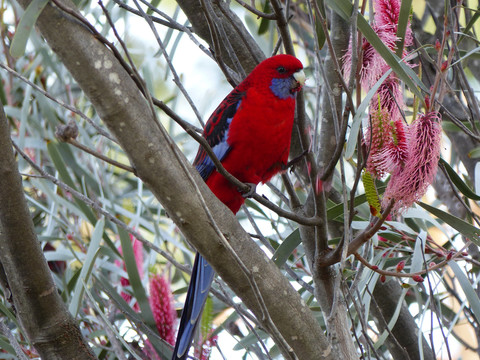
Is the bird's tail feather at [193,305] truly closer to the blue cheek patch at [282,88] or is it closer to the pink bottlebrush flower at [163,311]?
the pink bottlebrush flower at [163,311]

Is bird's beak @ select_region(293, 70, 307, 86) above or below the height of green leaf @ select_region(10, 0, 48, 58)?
above

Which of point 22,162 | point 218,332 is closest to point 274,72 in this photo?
point 218,332

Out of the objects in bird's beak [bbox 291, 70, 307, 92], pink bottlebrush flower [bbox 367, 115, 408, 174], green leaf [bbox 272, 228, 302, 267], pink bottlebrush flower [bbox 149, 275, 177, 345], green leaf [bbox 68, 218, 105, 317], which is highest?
bird's beak [bbox 291, 70, 307, 92]

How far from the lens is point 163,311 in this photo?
1.42 metres

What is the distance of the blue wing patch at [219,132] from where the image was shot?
1.69 m

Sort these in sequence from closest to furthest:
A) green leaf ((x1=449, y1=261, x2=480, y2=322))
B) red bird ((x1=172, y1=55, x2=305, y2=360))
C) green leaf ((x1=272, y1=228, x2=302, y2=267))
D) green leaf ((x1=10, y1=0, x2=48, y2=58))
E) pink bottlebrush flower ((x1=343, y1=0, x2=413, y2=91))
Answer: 1. green leaf ((x1=10, y1=0, x2=48, y2=58))
2. pink bottlebrush flower ((x1=343, y1=0, x2=413, y2=91))
3. green leaf ((x1=449, y1=261, x2=480, y2=322))
4. green leaf ((x1=272, y1=228, x2=302, y2=267))
5. red bird ((x1=172, y1=55, x2=305, y2=360))

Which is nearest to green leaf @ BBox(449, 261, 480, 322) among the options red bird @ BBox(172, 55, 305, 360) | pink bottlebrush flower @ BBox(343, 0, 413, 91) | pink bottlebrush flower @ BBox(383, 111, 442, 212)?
pink bottlebrush flower @ BBox(383, 111, 442, 212)

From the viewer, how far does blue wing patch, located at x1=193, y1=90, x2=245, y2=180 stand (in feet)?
5.54

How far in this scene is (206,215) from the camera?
941 millimetres

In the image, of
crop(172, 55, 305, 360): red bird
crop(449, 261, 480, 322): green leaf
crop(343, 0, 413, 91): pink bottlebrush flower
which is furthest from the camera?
crop(172, 55, 305, 360): red bird

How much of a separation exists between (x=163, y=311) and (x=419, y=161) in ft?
2.40

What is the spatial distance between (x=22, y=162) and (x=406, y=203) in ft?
5.54

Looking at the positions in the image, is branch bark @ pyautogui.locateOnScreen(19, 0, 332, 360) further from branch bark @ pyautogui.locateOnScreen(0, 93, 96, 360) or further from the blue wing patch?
the blue wing patch

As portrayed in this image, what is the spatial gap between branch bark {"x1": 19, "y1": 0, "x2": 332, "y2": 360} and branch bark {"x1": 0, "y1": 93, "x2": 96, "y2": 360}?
0.76 feet
